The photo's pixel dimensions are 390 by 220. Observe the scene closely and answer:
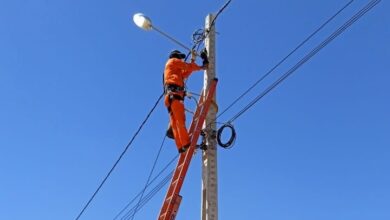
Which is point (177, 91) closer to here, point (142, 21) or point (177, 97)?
point (177, 97)

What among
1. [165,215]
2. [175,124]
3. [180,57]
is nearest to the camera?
[165,215]

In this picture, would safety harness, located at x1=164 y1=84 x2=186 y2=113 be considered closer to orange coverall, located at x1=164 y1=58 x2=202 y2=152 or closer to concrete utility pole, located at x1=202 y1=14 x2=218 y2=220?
orange coverall, located at x1=164 y1=58 x2=202 y2=152

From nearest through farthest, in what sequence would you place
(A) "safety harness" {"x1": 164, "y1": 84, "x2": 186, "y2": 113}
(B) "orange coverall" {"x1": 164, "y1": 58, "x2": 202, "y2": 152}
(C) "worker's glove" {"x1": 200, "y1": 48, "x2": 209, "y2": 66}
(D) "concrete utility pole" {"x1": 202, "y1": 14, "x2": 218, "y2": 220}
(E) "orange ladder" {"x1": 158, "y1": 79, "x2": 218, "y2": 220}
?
(E) "orange ladder" {"x1": 158, "y1": 79, "x2": 218, "y2": 220}
(D) "concrete utility pole" {"x1": 202, "y1": 14, "x2": 218, "y2": 220}
(B) "orange coverall" {"x1": 164, "y1": 58, "x2": 202, "y2": 152}
(A) "safety harness" {"x1": 164, "y1": 84, "x2": 186, "y2": 113}
(C) "worker's glove" {"x1": 200, "y1": 48, "x2": 209, "y2": 66}

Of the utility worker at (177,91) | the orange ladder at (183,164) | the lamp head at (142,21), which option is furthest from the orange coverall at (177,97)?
the lamp head at (142,21)

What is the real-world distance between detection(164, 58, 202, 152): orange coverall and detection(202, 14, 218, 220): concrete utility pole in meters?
0.29

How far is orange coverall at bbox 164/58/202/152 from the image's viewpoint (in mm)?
8633

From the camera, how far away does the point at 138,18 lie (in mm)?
9773

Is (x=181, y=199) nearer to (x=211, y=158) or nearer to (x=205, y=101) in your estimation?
(x=211, y=158)

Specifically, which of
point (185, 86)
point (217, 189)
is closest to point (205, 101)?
point (185, 86)

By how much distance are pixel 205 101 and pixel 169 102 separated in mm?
519

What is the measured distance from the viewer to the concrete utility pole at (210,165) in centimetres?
840

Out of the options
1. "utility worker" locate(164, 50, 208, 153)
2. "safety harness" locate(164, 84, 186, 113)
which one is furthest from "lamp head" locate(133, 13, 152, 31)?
"safety harness" locate(164, 84, 186, 113)

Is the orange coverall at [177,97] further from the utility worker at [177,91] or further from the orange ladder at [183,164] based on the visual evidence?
the orange ladder at [183,164]

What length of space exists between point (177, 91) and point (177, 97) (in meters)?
0.13
